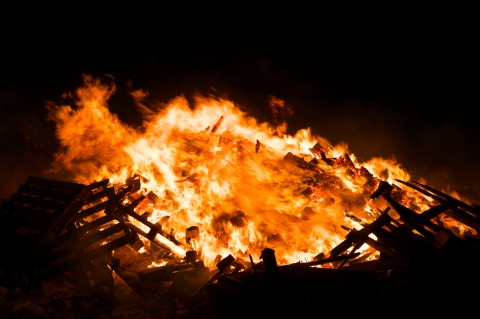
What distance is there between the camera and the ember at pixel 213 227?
4.23m

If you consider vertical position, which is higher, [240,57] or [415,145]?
[240,57]

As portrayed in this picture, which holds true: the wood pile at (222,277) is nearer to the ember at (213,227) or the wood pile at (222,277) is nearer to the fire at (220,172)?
the ember at (213,227)

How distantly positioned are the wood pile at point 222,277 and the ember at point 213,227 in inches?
0.8

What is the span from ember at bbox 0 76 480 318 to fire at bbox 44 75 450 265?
35 millimetres

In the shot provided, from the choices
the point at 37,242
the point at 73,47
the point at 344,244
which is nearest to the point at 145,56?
the point at 73,47

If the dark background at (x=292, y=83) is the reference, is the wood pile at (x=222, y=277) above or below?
below

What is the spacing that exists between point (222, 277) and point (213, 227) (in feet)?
7.36

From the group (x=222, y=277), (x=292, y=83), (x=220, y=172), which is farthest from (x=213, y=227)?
(x=292, y=83)

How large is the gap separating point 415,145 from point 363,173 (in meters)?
5.86

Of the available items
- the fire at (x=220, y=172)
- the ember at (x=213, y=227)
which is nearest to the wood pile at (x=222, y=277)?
the ember at (x=213, y=227)

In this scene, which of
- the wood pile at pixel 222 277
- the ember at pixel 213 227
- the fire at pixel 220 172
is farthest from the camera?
the fire at pixel 220 172

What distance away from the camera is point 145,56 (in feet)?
35.1

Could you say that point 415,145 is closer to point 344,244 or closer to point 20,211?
point 344,244

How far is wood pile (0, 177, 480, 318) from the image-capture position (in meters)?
3.94
